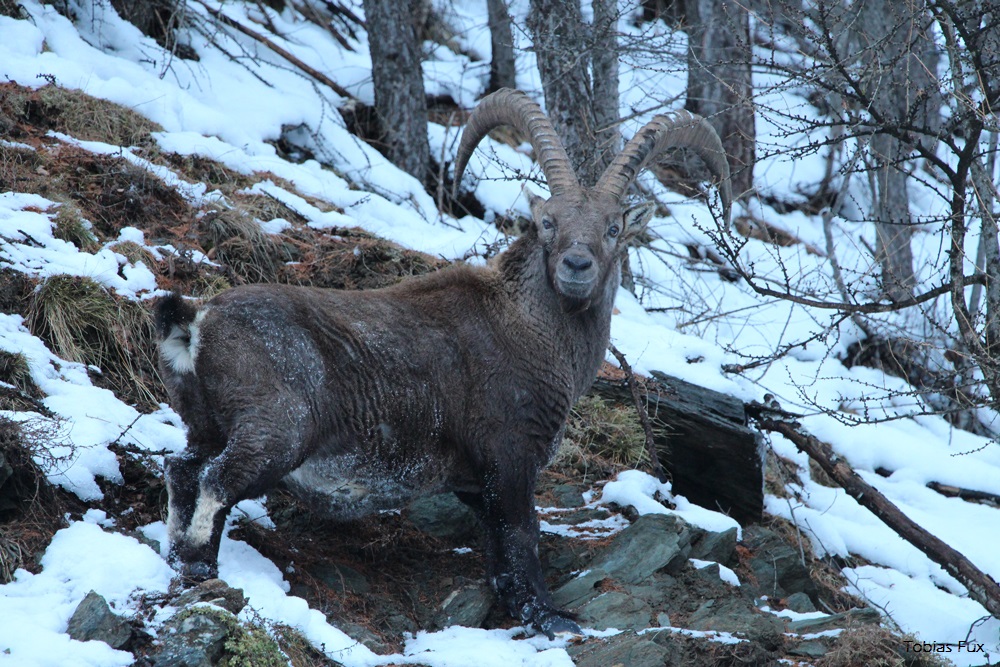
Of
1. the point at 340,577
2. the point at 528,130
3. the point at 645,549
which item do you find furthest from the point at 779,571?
the point at 528,130

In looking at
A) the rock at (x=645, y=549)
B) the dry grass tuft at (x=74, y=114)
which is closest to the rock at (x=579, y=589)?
the rock at (x=645, y=549)

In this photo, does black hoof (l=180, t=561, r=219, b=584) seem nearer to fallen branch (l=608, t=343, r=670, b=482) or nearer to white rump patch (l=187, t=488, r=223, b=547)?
white rump patch (l=187, t=488, r=223, b=547)

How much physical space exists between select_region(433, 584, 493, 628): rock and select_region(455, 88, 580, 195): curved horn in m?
2.84

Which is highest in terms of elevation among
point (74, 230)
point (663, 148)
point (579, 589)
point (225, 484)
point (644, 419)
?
point (663, 148)

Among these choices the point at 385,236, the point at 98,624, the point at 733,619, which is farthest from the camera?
the point at 385,236

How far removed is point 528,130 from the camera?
701 centimetres

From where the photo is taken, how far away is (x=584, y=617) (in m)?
5.81

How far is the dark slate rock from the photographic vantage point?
14.0 ft

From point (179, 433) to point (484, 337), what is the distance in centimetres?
217

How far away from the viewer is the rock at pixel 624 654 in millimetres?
5102

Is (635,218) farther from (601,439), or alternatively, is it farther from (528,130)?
(601,439)

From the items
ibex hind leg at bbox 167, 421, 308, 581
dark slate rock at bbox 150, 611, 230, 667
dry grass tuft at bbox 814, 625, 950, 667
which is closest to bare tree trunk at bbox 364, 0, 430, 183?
ibex hind leg at bbox 167, 421, 308, 581

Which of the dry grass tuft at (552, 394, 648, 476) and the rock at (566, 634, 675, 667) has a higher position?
the dry grass tuft at (552, 394, 648, 476)

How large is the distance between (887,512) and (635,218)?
309 centimetres
